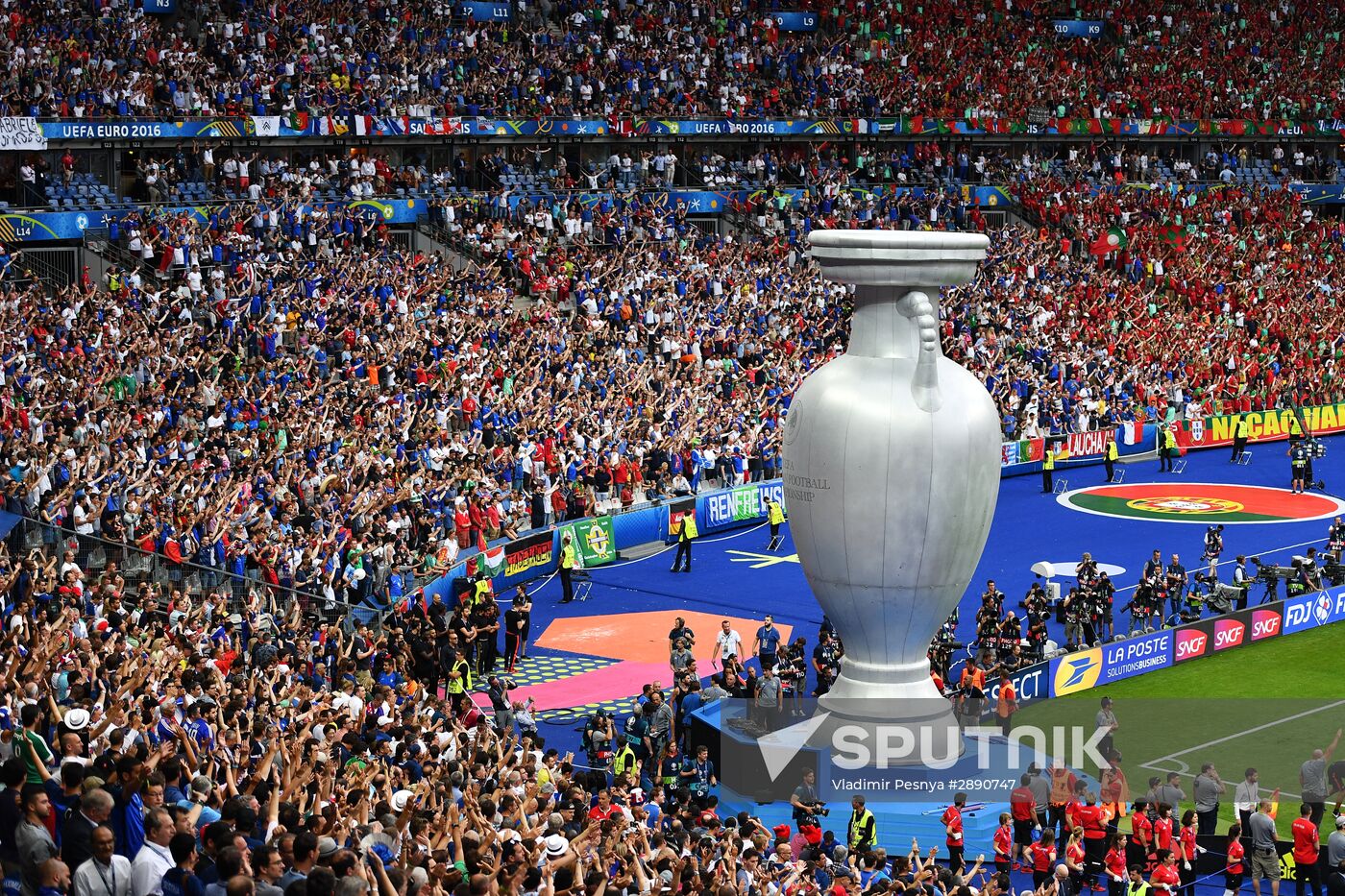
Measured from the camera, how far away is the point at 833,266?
915 inches

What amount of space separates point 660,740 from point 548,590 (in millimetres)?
12358

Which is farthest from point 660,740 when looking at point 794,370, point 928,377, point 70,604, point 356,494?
point 794,370

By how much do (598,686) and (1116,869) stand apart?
11307mm

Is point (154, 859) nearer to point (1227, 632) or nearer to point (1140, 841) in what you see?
point (1140, 841)

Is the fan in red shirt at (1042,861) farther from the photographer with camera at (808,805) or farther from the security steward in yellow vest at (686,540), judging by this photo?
the security steward in yellow vest at (686,540)

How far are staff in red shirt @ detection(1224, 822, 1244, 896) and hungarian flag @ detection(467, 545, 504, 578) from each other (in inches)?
598

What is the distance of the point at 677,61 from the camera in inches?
2327

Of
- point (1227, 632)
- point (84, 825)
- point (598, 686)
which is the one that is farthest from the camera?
point (1227, 632)

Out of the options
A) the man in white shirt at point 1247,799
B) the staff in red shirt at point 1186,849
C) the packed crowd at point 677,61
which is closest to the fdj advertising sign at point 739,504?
the packed crowd at point 677,61

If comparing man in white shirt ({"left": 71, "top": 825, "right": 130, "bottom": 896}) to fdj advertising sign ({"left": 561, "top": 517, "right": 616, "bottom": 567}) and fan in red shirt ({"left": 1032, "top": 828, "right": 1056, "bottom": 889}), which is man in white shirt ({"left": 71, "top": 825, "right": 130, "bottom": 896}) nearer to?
fan in red shirt ({"left": 1032, "top": 828, "right": 1056, "bottom": 889})

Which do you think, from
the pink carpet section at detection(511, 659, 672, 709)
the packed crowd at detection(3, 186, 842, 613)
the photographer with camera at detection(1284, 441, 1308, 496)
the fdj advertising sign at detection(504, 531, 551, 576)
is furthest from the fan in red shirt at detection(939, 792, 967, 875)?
the photographer with camera at detection(1284, 441, 1308, 496)

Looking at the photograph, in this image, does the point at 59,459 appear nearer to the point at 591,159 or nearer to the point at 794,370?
the point at 794,370

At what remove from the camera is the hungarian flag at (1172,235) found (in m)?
61.9

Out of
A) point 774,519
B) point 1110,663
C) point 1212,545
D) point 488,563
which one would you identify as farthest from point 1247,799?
point 774,519
